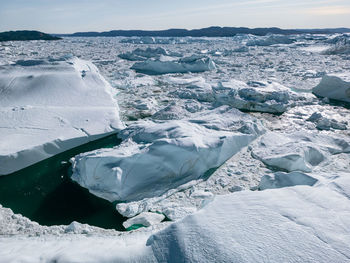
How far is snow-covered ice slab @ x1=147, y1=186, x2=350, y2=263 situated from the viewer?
1555 mm

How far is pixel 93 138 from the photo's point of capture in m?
4.49

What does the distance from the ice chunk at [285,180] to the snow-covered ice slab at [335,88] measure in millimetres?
4943

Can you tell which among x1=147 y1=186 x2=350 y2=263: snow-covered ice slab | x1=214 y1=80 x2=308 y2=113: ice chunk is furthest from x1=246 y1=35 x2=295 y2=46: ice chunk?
x1=147 y1=186 x2=350 y2=263: snow-covered ice slab

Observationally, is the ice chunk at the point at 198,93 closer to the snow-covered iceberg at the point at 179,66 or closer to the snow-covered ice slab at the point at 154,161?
the snow-covered ice slab at the point at 154,161

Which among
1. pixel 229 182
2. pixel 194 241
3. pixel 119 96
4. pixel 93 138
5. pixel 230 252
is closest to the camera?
pixel 230 252

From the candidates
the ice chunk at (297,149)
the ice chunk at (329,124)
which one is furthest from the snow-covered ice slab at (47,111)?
the ice chunk at (329,124)

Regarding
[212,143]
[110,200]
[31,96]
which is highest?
[31,96]

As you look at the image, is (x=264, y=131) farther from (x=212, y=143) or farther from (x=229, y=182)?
(x=229, y=182)

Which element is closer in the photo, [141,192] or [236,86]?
[141,192]

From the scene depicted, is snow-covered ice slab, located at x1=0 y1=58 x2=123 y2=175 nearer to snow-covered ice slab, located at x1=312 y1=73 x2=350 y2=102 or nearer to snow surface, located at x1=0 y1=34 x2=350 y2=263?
snow surface, located at x1=0 y1=34 x2=350 y2=263

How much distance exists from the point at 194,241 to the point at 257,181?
5.98 feet

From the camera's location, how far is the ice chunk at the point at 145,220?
2.64 metres

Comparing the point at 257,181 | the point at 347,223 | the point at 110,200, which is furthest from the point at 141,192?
the point at 347,223

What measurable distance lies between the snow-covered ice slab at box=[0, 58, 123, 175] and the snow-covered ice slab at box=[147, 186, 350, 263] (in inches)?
107
